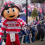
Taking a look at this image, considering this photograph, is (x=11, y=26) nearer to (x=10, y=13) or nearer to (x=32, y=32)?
(x=10, y=13)

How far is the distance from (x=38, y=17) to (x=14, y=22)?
2.68 feet

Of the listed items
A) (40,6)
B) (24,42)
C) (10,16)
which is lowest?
(24,42)

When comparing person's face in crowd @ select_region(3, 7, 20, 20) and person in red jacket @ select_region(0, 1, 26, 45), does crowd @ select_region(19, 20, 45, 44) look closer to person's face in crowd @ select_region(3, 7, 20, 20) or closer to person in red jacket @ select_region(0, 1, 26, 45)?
person in red jacket @ select_region(0, 1, 26, 45)

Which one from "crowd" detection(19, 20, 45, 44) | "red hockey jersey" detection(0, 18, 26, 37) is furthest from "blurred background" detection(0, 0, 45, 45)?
"red hockey jersey" detection(0, 18, 26, 37)

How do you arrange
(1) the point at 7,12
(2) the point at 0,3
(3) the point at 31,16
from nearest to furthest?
1. (1) the point at 7,12
2. (2) the point at 0,3
3. (3) the point at 31,16

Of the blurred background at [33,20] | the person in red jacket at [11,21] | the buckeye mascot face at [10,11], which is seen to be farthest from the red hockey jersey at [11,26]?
the blurred background at [33,20]

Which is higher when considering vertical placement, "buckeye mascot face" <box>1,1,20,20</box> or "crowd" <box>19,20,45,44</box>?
"buckeye mascot face" <box>1,1,20,20</box>

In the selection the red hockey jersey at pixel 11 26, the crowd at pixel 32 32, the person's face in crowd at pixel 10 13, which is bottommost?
the crowd at pixel 32 32

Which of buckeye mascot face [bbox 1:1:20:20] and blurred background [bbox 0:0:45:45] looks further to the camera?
blurred background [bbox 0:0:45:45]

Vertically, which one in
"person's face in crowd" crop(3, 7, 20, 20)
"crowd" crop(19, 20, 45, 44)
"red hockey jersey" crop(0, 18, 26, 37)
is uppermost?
"person's face in crowd" crop(3, 7, 20, 20)

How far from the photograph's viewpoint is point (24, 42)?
2.57 metres

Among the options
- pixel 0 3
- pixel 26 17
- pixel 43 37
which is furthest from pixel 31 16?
pixel 0 3

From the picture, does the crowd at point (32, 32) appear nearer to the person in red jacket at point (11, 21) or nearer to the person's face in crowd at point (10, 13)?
the person in red jacket at point (11, 21)

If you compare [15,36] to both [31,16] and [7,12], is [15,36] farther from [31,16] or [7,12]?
[31,16]
